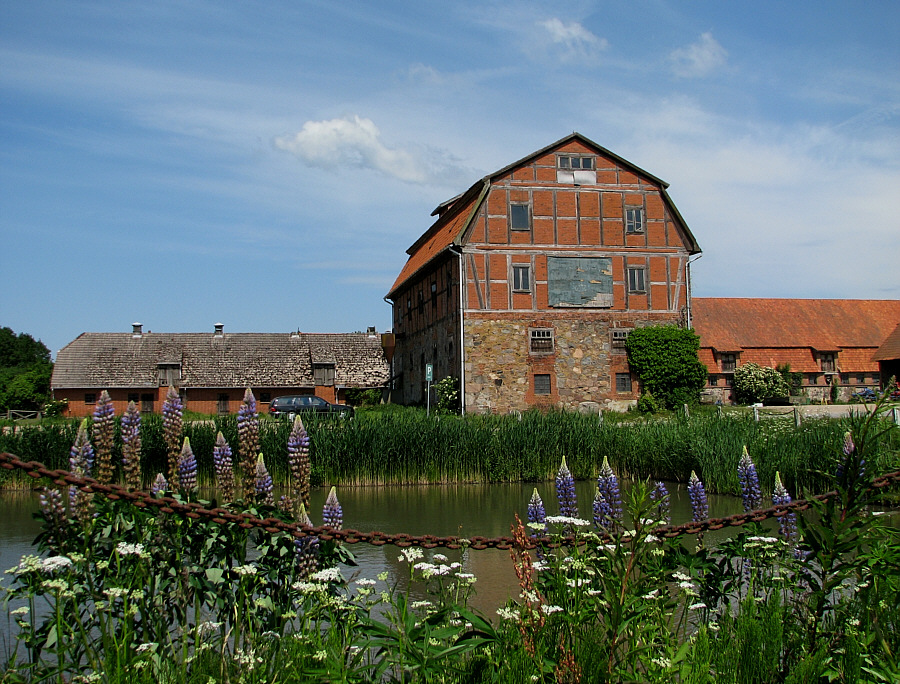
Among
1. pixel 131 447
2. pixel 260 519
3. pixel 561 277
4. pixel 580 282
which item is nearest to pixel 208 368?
pixel 561 277

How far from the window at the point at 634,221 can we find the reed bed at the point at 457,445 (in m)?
13.2

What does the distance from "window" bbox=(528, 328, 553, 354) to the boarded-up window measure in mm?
1134

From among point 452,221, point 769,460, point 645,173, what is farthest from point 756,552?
point 452,221

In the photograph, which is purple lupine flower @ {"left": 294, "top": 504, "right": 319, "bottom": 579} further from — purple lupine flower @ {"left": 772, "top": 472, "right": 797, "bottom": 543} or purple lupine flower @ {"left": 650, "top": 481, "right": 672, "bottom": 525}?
purple lupine flower @ {"left": 772, "top": 472, "right": 797, "bottom": 543}

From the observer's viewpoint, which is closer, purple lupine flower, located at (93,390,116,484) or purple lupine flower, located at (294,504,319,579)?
purple lupine flower, located at (294,504,319,579)

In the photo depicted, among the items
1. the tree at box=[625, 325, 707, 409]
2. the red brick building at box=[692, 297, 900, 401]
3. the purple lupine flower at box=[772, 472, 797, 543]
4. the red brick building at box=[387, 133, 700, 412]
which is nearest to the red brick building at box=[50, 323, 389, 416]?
the red brick building at box=[387, 133, 700, 412]

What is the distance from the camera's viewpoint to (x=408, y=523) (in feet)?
39.6

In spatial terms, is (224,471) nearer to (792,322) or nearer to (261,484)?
(261,484)

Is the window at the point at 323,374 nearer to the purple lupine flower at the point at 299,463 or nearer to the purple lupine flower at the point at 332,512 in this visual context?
the purple lupine flower at the point at 299,463

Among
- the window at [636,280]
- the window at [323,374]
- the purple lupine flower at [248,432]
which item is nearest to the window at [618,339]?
the window at [636,280]

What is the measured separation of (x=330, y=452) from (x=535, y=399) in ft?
43.7

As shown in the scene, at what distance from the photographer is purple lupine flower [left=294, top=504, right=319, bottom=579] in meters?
4.31

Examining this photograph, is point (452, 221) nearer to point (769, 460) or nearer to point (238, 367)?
point (238, 367)

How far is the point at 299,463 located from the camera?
4.95m
